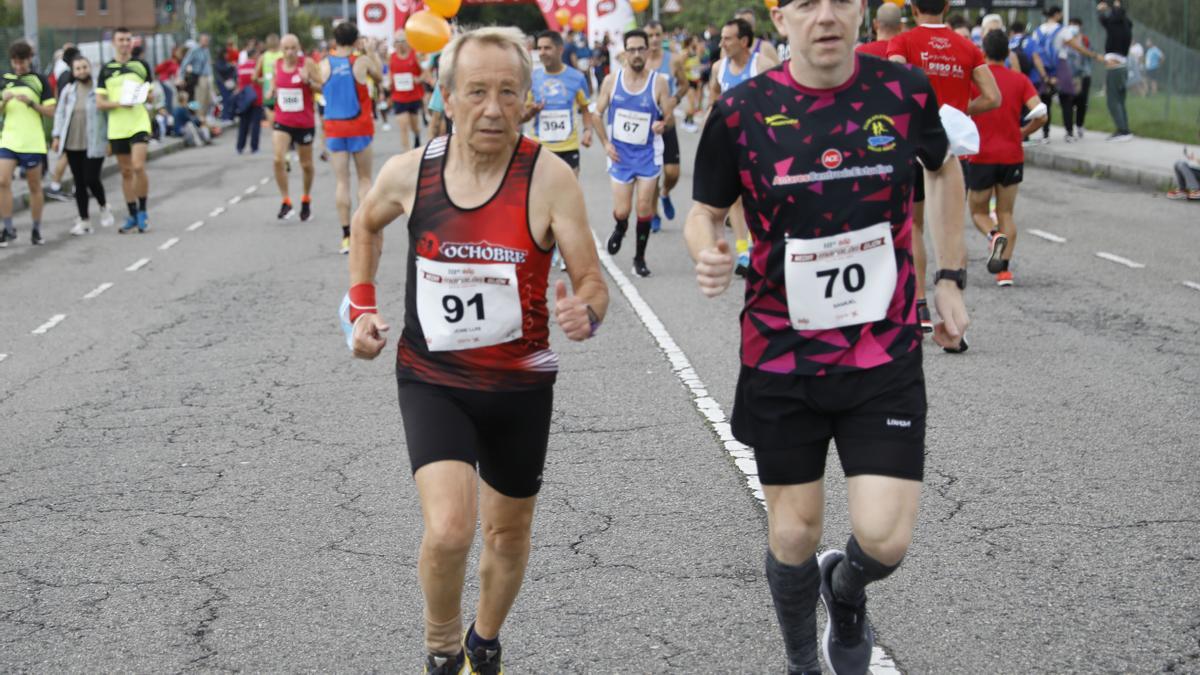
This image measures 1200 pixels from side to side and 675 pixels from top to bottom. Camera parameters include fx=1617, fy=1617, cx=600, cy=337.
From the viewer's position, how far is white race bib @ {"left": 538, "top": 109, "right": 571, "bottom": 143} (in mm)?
13172

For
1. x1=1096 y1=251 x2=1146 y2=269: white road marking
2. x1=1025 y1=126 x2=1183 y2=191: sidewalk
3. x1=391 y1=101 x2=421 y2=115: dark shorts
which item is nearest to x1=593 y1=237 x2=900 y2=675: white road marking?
x1=1096 y1=251 x2=1146 y2=269: white road marking

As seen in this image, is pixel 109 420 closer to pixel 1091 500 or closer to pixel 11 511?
pixel 11 511

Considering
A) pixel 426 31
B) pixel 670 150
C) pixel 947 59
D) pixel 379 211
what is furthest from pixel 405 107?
pixel 379 211

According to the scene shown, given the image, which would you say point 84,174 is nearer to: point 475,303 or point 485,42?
point 485,42

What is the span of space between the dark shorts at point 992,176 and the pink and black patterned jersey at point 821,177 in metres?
7.70

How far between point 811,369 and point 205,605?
227cm

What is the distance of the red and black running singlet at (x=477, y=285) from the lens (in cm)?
406

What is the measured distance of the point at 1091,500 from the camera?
Answer: 609 centimetres

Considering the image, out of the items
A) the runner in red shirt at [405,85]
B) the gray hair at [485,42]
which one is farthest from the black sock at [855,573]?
the runner in red shirt at [405,85]

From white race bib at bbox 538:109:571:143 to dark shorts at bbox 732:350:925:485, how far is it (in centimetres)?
931

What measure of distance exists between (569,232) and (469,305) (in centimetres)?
31

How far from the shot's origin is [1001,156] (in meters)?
11.4

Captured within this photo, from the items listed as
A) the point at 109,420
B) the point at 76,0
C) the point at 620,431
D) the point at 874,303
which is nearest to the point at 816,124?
→ the point at 874,303

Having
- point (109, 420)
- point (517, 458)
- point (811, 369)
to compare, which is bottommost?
point (109, 420)
